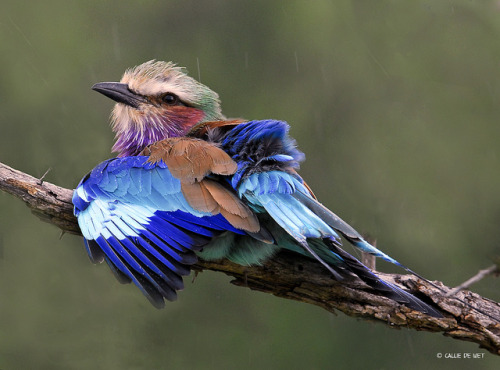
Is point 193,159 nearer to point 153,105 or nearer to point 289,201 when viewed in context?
point 289,201

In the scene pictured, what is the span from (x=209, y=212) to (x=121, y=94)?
1111 millimetres

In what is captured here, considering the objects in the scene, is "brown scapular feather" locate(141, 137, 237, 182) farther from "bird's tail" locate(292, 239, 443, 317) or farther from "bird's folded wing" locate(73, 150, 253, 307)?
"bird's tail" locate(292, 239, 443, 317)

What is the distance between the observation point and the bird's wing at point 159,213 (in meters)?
2.67

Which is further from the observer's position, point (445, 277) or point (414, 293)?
point (445, 277)

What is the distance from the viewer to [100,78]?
547 cm

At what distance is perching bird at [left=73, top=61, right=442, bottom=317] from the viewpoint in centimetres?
268

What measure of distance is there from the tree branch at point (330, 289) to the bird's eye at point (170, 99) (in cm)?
79

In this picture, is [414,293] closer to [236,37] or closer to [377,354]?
[377,354]

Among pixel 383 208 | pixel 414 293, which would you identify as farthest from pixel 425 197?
pixel 414 293

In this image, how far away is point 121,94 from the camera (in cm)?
358

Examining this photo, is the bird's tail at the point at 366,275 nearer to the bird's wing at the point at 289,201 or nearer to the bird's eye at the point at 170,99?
the bird's wing at the point at 289,201

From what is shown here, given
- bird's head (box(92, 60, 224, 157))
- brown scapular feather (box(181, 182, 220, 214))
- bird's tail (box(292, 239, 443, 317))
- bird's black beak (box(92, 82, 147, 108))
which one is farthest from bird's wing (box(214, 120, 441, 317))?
bird's black beak (box(92, 82, 147, 108))

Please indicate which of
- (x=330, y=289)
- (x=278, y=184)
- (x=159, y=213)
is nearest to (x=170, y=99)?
(x=159, y=213)

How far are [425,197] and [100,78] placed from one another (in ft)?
7.77
